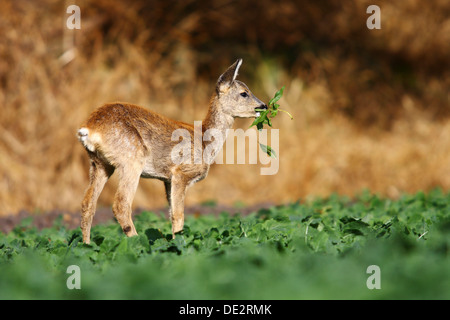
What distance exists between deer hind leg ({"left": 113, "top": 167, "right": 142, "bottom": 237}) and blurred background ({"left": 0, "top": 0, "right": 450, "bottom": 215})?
197 inches

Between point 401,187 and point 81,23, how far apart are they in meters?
7.04

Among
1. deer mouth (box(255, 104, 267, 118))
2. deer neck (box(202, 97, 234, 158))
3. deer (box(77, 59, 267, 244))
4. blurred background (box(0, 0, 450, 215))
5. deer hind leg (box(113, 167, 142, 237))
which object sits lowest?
deer hind leg (box(113, 167, 142, 237))

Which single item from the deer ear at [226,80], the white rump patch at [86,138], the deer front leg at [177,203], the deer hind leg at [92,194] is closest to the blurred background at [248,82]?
the deer ear at [226,80]

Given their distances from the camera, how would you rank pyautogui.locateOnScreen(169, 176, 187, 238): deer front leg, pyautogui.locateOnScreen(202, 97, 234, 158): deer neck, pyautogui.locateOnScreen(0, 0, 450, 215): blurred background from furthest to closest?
pyautogui.locateOnScreen(0, 0, 450, 215): blurred background < pyautogui.locateOnScreen(202, 97, 234, 158): deer neck < pyautogui.locateOnScreen(169, 176, 187, 238): deer front leg

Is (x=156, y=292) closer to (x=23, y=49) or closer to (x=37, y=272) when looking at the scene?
(x=37, y=272)

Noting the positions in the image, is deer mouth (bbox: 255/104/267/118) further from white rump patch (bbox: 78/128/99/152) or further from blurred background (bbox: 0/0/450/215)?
blurred background (bbox: 0/0/450/215)

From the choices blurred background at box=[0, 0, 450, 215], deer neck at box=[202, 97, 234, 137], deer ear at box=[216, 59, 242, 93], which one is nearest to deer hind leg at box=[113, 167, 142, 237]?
deer neck at box=[202, 97, 234, 137]

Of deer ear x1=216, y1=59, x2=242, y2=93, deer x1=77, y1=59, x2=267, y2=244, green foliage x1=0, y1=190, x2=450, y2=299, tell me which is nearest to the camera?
green foliage x1=0, y1=190, x2=450, y2=299

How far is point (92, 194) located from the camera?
6.15 meters

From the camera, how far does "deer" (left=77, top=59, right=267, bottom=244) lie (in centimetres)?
597

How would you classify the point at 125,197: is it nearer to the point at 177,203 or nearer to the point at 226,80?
the point at 177,203

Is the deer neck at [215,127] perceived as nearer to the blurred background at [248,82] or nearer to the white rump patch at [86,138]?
the white rump patch at [86,138]

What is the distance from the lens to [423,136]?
14.3m

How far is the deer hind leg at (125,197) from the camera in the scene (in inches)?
235
